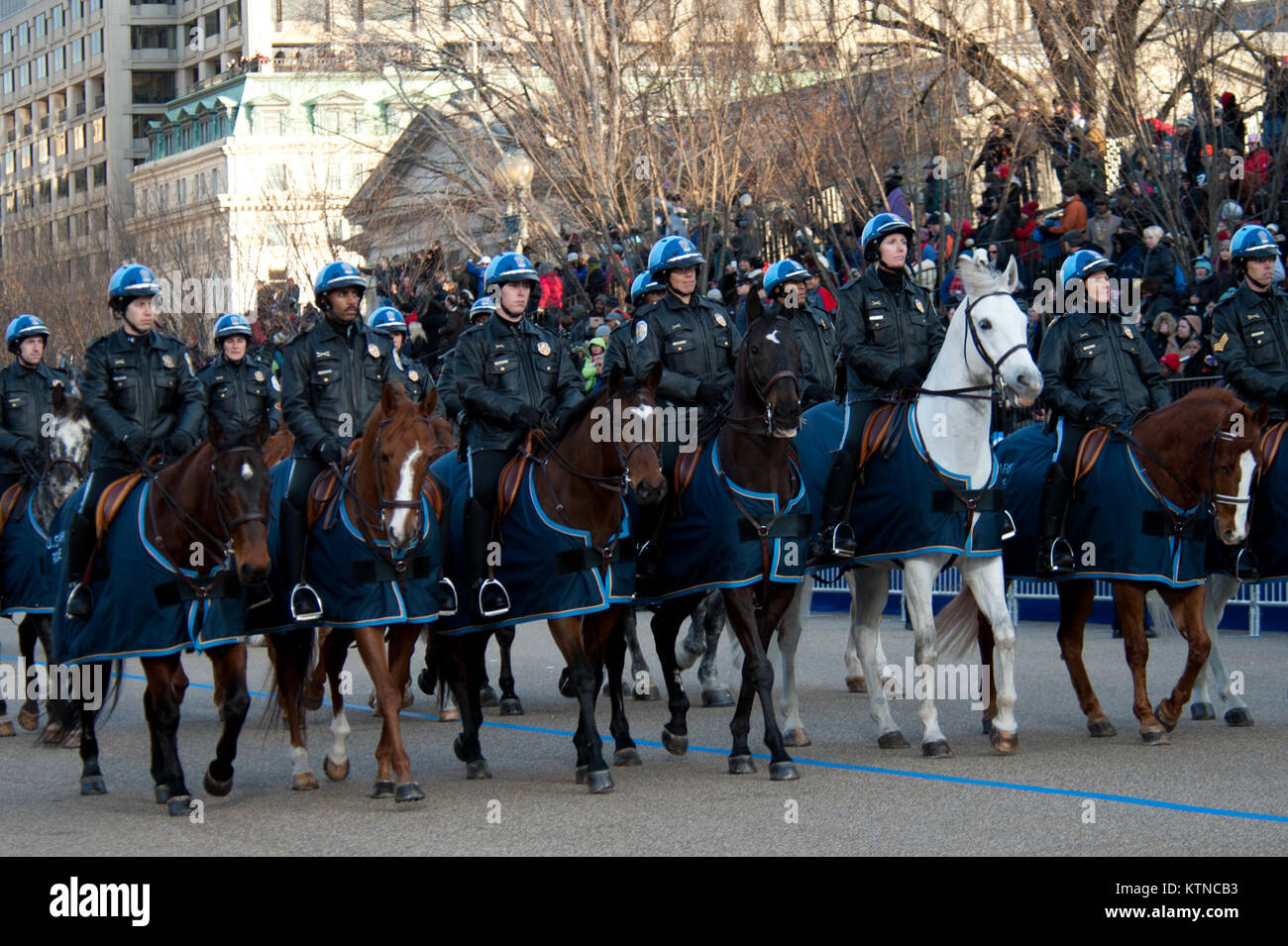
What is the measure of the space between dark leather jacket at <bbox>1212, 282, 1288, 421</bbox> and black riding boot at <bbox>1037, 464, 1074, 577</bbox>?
1.50 meters

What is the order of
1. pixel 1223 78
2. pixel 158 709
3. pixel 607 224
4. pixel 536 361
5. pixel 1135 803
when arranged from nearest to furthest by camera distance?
1. pixel 1135 803
2. pixel 158 709
3. pixel 536 361
4. pixel 1223 78
5. pixel 607 224

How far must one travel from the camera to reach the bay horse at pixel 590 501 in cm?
1008

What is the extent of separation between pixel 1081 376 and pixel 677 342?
108 inches

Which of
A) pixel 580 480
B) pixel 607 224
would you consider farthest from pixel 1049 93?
pixel 580 480

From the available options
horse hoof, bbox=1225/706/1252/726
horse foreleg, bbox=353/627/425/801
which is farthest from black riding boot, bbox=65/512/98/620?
horse hoof, bbox=1225/706/1252/726

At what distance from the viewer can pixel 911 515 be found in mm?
11266

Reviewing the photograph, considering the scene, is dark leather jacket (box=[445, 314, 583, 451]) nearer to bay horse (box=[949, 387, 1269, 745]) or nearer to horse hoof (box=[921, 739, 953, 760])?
horse hoof (box=[921, 739, 953, 760])

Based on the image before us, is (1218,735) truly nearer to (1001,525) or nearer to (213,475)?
(1001,525)


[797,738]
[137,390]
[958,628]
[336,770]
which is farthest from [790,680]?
[137,390]

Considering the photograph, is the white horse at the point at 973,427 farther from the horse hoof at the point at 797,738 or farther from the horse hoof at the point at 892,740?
the horse hoof at the point at 797,738

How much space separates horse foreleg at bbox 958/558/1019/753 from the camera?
1119cm

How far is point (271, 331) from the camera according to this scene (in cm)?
3503

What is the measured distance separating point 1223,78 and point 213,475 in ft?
51.7

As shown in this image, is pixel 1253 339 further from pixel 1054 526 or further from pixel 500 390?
pixel 500 390
